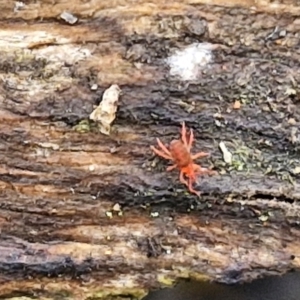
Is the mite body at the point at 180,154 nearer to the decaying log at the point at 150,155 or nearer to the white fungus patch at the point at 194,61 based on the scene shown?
the decaying log at the point at 150,155

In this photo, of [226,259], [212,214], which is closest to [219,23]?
[212,214]

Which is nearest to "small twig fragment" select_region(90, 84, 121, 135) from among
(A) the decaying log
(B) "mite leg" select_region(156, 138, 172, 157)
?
(A) the decaying log

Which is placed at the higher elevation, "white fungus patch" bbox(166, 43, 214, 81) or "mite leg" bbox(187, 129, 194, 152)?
"white fungus patch" bbox(166, 43, 214, 81)

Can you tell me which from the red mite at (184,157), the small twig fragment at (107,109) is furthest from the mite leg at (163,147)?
the small twig fragment at (107,109)

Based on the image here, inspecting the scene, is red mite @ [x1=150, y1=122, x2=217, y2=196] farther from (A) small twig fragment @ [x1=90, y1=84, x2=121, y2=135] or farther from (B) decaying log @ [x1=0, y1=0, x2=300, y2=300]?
(A) small twig fragment @ [x1=90, y1=84, x2=121, y2=135]

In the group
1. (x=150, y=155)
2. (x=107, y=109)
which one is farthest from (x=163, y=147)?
(x=107, y=109)

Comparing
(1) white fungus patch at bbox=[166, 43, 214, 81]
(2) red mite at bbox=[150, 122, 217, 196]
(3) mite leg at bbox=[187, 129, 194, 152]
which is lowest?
(2) red mite at bbox=[150, 122, 217, 196]
